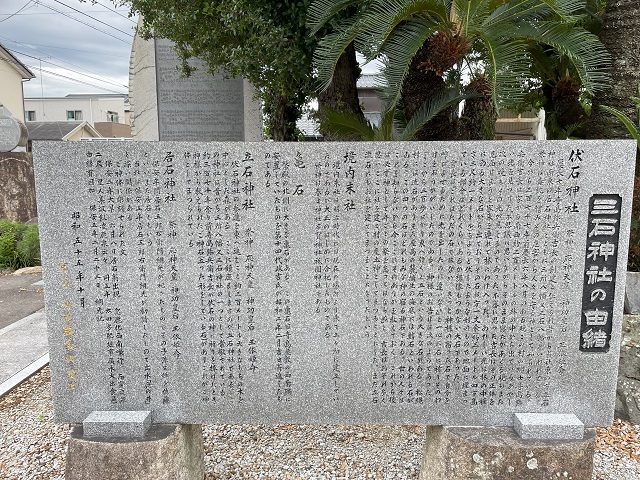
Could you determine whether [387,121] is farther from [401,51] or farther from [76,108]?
[76,108]

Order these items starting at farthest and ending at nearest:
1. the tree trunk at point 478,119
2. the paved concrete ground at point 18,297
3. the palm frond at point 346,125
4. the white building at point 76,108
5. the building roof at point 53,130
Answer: the white building at point 76,108
the building roof at point 53,130
the paved concrete ground at point 18,297
the tree trunk at point 478,119
the palm frond at point 346,125

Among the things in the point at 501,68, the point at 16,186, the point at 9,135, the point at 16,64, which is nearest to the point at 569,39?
the point at 501,68

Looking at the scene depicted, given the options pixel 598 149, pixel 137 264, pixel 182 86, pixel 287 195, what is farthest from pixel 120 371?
pixel 182 86

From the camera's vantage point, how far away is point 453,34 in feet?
12.9

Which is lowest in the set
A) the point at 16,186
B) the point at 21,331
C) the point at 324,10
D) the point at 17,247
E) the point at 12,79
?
the point at 21,331

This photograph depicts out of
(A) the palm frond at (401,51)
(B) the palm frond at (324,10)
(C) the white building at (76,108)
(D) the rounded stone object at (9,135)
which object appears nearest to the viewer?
Answer: (A) the palm frond at (401,51)

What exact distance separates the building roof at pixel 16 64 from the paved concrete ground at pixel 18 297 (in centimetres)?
1573

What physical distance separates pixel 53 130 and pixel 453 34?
29.2m

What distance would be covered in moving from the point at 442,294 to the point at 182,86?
4.70 metres

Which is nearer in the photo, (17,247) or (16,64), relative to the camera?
(17,247)

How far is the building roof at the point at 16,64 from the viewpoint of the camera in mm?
19688

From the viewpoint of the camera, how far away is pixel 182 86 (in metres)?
6.12

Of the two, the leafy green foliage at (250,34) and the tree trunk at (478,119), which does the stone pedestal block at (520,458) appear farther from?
the leafy green foliage at (250,34)

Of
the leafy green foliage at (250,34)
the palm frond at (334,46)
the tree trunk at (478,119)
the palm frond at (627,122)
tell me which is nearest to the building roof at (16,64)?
the leafy green foliage at (250,34)
